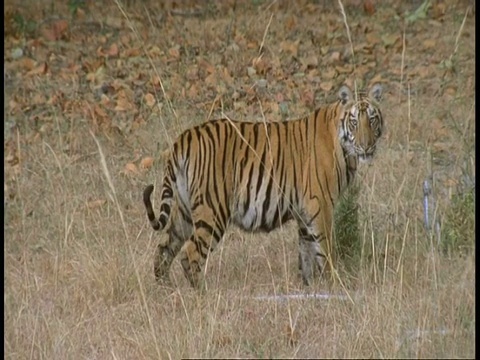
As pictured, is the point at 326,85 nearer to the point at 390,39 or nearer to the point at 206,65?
the point at 390,39

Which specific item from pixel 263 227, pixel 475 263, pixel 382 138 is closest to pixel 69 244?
pixel 263 227

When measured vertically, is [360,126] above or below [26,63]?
below

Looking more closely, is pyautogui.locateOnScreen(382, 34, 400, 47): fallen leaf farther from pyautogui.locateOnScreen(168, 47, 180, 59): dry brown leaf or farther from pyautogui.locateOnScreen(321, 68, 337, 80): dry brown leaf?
pyautogui.locateOnScreen(168, 47, 180, 59): dry brown leaf

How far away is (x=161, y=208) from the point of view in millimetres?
4004

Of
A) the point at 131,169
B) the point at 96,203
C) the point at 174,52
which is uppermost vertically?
the point at 174,52

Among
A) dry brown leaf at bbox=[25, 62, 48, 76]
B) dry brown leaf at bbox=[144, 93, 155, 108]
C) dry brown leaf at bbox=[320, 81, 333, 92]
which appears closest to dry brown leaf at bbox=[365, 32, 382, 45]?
dry brown leaf at bbox=[320, 81, 333, 92]

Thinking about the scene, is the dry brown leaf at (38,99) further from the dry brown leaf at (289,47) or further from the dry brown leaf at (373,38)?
the dry brown leaf at (373,38)

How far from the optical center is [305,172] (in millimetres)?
3992

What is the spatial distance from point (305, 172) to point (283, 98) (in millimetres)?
315

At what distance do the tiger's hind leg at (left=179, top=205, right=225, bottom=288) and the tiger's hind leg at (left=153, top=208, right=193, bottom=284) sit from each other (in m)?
0.03

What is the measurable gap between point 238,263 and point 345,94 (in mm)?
699

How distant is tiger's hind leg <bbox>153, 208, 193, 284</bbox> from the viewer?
3.99m

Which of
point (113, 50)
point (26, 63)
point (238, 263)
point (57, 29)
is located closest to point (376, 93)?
point (238, 263)

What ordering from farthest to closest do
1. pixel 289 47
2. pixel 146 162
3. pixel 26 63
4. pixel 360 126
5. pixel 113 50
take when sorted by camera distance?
pixel 26 63, pixel 113 50, pixel 289 47, pixel 146 162, pixel 360 126
